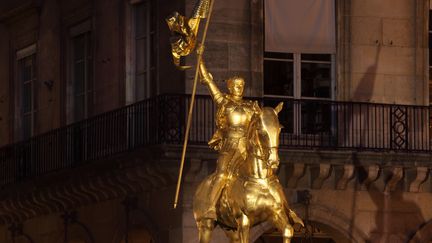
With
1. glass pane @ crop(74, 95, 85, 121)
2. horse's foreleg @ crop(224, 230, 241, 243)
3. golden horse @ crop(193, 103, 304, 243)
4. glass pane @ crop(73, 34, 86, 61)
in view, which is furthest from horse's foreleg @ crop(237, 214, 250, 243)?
glass pane @ crop(73, 34, 86, 61)

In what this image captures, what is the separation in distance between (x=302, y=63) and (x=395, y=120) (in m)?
1.95

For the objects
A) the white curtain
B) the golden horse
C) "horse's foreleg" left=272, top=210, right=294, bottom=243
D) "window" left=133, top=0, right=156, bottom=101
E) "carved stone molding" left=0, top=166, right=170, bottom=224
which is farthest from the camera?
"window" left=133, top=0, right=156, bottom=101

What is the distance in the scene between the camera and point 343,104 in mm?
43656

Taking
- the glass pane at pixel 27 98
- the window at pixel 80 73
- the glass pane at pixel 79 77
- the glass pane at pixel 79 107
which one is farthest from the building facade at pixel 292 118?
the glass pane at pixel 27 98

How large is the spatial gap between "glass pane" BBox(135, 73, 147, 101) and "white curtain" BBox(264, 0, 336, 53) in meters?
2.83

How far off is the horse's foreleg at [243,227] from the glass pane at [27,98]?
17573 mm

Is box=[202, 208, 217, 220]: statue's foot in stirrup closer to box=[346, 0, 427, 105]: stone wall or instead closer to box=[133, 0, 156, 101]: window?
box=[346, 0, 427, 105]: stone wall

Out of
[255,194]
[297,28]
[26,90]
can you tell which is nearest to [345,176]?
[297,28]

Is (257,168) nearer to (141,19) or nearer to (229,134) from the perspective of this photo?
(229,134)

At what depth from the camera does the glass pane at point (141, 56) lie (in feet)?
150

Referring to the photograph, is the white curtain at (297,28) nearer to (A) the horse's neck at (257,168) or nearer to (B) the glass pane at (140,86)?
(B) the glass pane at (140,86)

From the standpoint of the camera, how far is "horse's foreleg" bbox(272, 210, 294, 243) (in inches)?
1358

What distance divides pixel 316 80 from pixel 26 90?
9.72m

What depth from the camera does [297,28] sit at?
44.0 m
